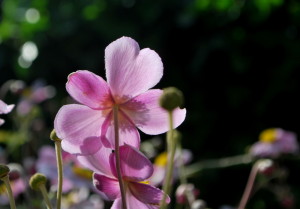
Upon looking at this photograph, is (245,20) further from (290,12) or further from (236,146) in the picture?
(236,146)

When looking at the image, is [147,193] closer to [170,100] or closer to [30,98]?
[170,100]

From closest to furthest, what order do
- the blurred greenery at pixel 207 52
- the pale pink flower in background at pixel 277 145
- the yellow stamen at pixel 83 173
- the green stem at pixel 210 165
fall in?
the yellow stamen at pixel 83 173, the green stem at pixel 210 165, the pale pink flower in background at pixel 277 145, the blurred greenery at pixel 207 52

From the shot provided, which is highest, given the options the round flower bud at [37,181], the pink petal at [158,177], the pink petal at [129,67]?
the pink petal at [129,67]

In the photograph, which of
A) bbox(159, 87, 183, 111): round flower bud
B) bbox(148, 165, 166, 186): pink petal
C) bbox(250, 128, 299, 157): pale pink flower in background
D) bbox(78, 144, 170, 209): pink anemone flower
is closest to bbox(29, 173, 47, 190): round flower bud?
bbox(78, 144, 170, 209): pink anemone flower

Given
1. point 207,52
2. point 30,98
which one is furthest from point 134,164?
point 207,52

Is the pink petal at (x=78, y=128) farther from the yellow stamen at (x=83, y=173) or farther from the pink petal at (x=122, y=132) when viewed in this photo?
the yellow stamen at (x=83, y=173)

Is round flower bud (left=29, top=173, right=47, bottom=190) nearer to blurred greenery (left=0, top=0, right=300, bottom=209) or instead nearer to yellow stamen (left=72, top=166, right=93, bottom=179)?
yellow stamen (left=72, top=166, right=93, bottom=179)

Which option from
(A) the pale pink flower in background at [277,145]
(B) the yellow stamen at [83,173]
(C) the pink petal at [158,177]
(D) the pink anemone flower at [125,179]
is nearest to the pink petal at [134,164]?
(D) the pink anemone flower at [125,179]
